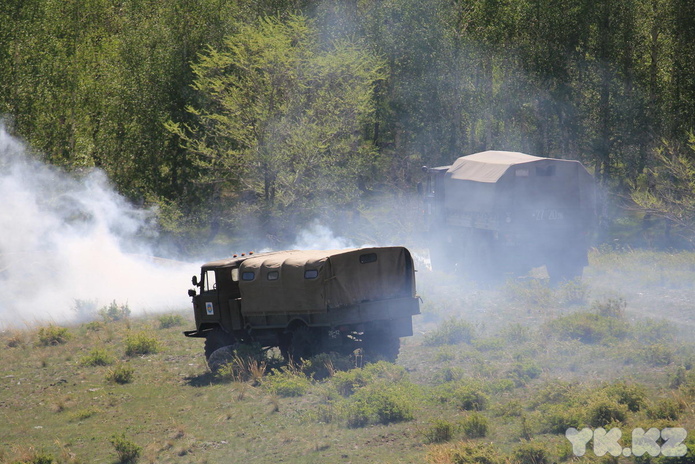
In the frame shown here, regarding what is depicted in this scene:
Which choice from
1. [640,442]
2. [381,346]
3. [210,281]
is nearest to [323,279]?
[381,346]

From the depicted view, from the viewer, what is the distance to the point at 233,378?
52.6 ft

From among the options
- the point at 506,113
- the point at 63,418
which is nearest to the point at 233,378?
Answer: the point at 63,418

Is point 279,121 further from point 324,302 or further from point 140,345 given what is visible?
point 324,302

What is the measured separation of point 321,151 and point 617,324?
26.1 metres

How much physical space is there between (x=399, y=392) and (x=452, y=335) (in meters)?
5.16

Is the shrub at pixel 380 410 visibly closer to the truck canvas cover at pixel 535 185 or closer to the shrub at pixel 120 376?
the shrub at pixel 120 376

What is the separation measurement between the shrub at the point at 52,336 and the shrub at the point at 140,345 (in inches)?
104

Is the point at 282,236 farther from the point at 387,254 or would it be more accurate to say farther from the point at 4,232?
the point at 387,254

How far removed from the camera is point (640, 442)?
968 cm

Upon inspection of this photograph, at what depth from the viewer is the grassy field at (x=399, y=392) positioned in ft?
36.4

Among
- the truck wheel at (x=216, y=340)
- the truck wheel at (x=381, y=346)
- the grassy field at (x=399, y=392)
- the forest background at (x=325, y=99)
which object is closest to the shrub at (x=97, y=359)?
the grassy field at (x=399, y=392)

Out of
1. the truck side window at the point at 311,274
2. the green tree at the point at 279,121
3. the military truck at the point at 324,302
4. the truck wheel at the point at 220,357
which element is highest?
the green tree at the point at 279,121

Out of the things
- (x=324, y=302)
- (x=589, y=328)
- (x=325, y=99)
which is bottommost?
(x=589, y=328)

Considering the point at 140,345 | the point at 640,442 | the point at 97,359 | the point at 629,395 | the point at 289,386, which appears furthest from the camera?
the point at 140,345
